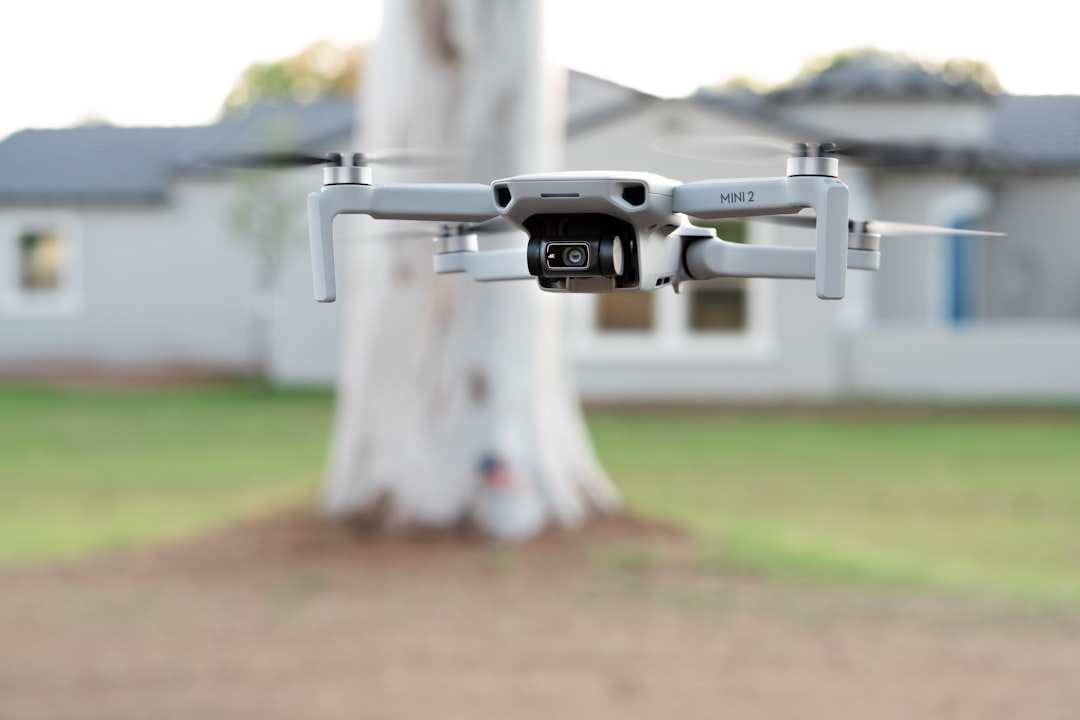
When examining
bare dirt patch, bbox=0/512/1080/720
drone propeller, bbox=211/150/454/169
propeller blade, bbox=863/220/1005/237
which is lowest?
bare dirt patch, bbox=0/512/1080/720

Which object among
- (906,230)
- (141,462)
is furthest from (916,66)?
(906,230)

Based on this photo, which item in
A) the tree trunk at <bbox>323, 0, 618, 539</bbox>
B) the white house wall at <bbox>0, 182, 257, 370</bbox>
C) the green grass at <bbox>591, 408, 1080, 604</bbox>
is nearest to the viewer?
the tree trunk at <bbox>323, 0, 618, 539</bbox>

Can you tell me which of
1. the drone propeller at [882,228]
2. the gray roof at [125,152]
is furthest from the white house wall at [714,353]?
the drone propeller at [882,228]

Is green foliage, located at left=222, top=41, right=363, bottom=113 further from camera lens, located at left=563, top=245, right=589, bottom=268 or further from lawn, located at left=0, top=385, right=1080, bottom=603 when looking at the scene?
camera lens, located at left=563, top=245, right=589, bottom=268

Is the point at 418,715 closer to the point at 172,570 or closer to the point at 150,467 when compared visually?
the point at 172,570

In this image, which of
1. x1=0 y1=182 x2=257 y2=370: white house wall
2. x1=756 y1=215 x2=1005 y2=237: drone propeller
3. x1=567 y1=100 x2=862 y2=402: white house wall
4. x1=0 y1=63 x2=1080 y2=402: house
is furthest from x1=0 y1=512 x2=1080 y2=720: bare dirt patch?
x1=0 y1=182 x2=257 y2=370: white house wall

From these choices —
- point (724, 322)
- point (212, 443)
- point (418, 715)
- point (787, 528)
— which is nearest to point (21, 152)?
point (212, 443)
